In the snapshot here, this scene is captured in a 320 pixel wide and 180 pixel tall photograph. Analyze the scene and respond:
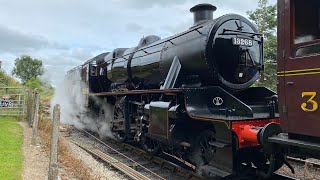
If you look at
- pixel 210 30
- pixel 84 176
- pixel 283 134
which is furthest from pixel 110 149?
pixel 283 134

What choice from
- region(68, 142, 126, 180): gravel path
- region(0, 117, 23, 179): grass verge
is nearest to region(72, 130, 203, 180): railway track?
region(68, 142, 126, 180): gravel path

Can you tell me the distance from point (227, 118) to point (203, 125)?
1.19 meters

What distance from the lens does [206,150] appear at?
6.43m

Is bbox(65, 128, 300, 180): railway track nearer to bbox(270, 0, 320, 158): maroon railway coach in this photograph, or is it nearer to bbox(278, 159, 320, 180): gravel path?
bbox(278, 159, 320, 180): gravel path

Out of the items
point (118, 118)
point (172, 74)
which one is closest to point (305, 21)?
point (172, 74)

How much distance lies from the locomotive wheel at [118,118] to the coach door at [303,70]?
6.79 metres

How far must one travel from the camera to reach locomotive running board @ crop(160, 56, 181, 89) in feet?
24.5

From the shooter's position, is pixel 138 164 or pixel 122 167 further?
pixel 138 164

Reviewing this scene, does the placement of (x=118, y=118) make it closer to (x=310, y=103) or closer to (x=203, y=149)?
(x=203, y=149)

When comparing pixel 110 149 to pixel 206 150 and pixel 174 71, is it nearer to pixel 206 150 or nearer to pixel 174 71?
pixel 174 71

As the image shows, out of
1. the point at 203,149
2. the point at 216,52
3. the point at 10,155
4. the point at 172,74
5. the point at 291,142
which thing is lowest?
the point at 10,155

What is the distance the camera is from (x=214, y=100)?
22.1 ft

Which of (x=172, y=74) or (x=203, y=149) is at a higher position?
(x=172, y=74)

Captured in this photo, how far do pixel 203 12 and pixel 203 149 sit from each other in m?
3.18
